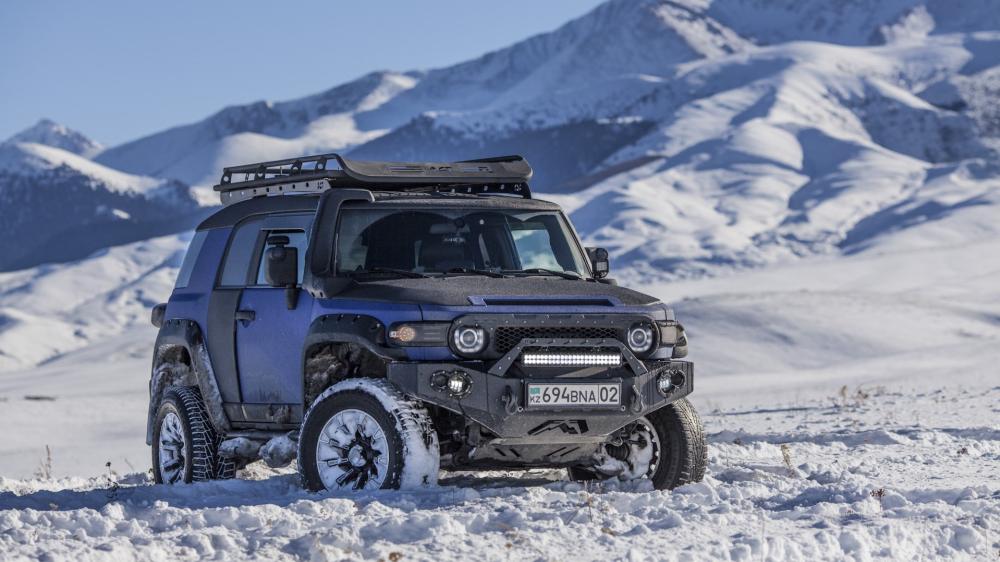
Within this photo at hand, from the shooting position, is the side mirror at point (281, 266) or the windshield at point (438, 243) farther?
the windshield at point (438, 243)

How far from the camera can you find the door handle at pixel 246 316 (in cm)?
982

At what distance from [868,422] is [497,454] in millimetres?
9452

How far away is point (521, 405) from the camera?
848 centimetres

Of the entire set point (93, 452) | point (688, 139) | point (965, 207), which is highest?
point (688, 139)

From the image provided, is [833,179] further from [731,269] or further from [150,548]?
[150,548]

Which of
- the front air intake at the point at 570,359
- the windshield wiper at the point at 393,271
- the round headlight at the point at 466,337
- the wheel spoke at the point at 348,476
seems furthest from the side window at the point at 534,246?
the wheel spoke at the point at 348,476

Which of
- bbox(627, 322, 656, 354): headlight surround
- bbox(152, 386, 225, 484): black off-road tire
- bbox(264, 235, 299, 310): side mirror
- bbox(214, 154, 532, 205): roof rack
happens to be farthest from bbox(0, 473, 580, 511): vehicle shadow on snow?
bbox(214, 154, 532, 205): roof rack

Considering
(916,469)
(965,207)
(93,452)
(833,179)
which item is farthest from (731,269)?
(916,469)

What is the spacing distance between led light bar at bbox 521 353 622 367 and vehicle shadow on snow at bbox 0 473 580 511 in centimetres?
78

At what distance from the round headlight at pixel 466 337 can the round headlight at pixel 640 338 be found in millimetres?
902

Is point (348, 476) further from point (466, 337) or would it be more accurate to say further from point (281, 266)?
point (281, 266)

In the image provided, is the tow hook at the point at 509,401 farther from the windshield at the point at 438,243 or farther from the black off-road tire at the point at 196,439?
the black off-road tire at the point at 196,439

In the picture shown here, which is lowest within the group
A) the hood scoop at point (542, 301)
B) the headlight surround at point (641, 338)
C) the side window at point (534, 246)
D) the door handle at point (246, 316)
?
the headlight surround at point (641, 338)

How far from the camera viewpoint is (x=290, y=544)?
7277 millimetres
